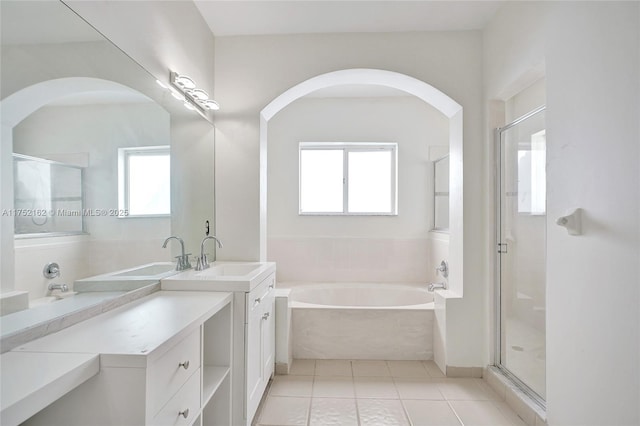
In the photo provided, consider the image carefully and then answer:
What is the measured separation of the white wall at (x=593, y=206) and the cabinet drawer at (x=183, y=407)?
1.64 m

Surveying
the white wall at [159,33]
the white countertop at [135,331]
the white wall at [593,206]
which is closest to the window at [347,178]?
the white wall at [159,33]

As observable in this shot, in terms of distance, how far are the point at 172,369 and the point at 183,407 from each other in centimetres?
19

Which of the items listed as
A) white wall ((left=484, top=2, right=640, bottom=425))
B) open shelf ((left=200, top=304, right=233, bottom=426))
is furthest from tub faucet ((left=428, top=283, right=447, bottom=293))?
open shelf ((left=200, top=304, right=233, bottom=426))

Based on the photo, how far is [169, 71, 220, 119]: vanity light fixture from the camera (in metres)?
1.90

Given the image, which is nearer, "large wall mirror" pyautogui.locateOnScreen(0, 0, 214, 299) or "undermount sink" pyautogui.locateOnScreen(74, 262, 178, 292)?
"large wall mirror" pyautogui.locateOnScreen(0, 0, 214, 299)

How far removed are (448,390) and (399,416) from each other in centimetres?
52

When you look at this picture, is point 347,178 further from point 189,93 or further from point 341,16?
point 189,93

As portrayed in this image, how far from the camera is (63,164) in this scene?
1.10 metres

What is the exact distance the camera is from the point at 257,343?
1.86 m

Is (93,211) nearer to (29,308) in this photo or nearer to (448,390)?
(29,308)

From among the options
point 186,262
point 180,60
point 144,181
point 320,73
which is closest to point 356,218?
point 320,73

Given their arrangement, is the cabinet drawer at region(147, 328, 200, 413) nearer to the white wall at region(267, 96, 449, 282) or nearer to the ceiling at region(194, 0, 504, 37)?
the ceiling at region(194, 0, 504, 37)

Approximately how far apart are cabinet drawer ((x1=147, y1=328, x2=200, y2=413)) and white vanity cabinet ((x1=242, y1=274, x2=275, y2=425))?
17.2 inches

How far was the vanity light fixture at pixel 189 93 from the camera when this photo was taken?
190 centimetres
